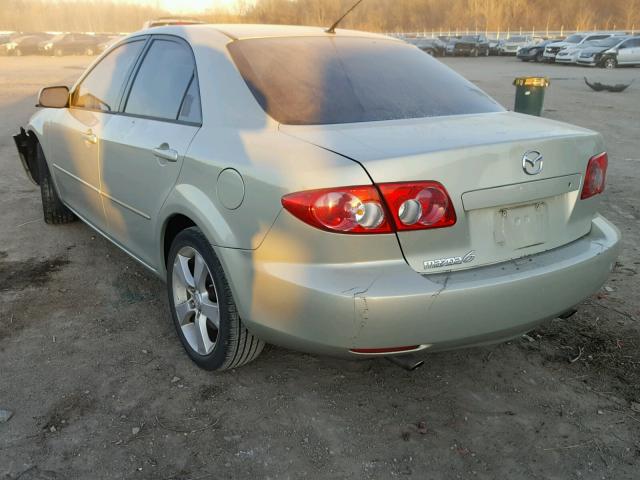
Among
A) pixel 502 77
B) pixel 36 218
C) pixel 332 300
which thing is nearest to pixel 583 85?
pixel 502 77

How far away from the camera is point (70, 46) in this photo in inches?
1560

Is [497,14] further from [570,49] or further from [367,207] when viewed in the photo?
[367,207]

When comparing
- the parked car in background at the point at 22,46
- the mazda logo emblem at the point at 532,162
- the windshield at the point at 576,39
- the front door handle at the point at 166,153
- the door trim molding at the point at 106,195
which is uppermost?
the mazda logo emblem at the point at 532,162

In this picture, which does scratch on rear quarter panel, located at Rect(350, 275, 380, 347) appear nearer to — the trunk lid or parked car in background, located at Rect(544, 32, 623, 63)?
the trunk lid

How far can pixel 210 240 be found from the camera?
95.7 inches

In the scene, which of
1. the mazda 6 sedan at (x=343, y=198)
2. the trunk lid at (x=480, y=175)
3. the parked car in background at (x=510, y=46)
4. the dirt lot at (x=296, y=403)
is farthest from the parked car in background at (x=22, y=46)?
the trunk lid at (x=480, y=175)

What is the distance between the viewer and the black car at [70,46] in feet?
129

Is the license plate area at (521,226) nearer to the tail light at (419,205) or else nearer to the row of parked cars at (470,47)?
the tail light at (419,205)

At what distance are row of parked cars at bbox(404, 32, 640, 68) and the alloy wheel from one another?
2049 centimetres

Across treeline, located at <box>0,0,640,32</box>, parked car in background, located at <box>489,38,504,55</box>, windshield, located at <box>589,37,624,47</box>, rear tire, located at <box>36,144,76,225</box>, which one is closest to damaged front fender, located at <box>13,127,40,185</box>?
rear tire, located at <box>36,144,76,225</box>

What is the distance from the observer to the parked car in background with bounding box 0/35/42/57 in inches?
1554

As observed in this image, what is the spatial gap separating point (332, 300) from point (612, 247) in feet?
4.67

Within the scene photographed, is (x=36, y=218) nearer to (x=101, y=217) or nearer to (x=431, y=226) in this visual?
(x=101, y=217)

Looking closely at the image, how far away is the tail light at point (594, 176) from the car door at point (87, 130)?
266cm
